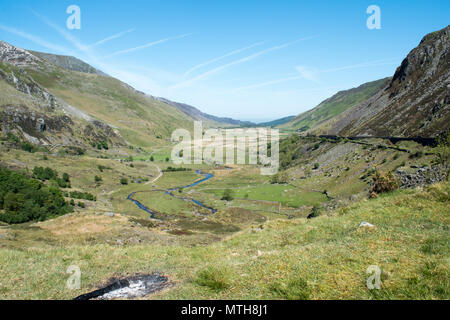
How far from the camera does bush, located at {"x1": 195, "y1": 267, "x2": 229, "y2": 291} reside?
8.92m

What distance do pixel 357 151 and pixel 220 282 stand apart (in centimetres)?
11107

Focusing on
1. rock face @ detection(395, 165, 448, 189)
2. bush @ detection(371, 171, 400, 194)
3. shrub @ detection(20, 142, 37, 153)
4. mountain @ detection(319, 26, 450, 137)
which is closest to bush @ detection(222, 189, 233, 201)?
mountain @ detection(319, 26, 450, 137)

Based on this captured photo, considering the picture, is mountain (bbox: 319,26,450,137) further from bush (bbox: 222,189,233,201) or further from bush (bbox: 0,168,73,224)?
bush (bbox: 0,168,73,224)

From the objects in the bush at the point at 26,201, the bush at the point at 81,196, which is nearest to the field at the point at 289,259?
the bush at the point at 26,201

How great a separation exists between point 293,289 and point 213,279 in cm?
278

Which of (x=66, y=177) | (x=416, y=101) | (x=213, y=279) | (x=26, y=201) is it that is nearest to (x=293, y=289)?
(x=213, y=279)

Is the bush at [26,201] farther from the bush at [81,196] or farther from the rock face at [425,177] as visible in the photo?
the rock face at [425,177]

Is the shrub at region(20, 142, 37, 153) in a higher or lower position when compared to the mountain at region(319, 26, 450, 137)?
lower

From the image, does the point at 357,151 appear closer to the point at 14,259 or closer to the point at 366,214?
the point at 366,214

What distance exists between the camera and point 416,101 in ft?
375

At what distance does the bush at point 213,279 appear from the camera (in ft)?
29.3

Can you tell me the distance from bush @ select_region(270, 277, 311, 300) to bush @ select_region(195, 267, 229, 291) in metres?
1.64
